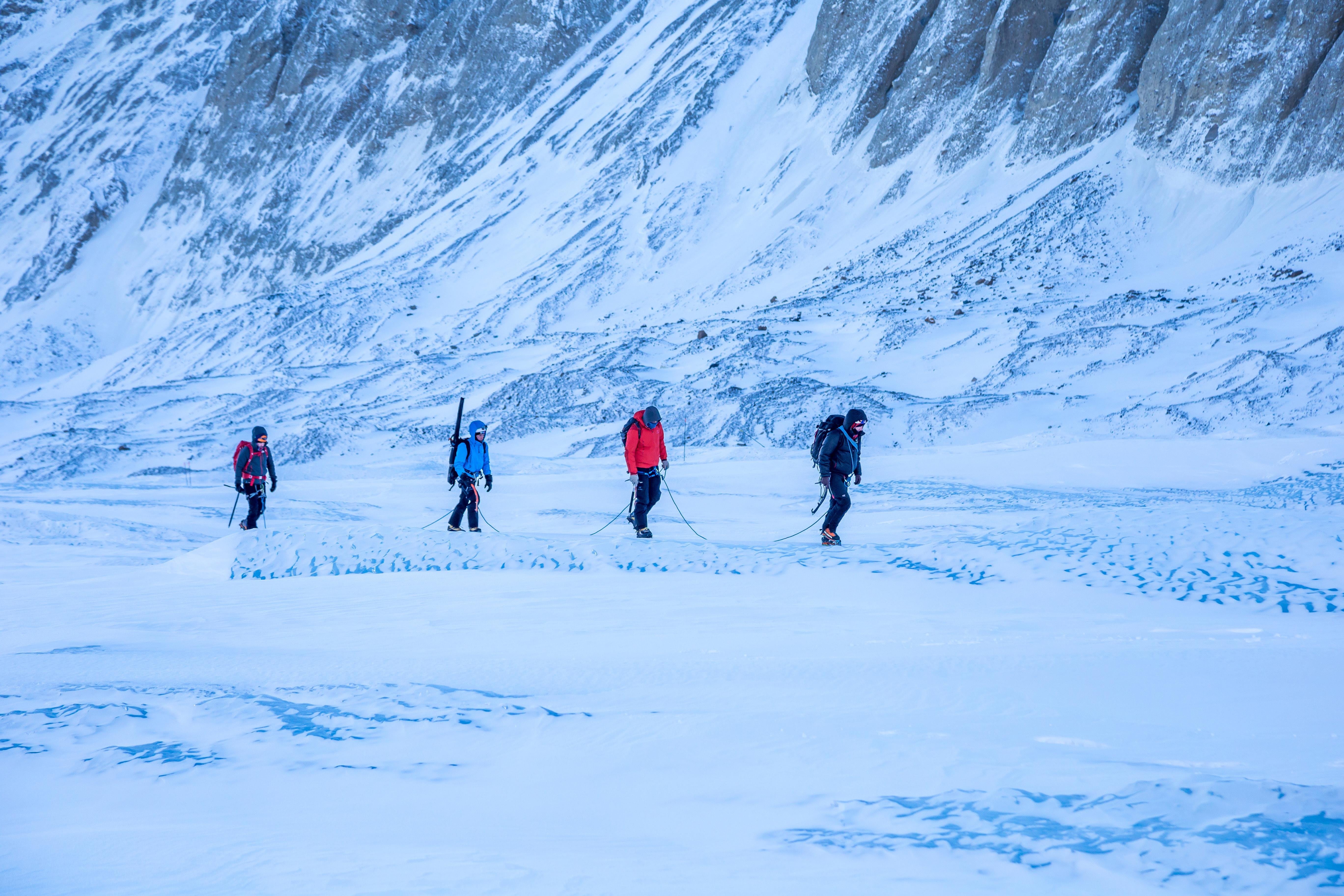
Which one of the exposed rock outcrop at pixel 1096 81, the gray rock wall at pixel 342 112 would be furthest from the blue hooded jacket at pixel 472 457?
the gray rock wall at pixel 342 112

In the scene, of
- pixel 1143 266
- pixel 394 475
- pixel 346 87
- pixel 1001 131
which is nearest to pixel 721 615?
pixel 394 475

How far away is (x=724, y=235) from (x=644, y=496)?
22783mm

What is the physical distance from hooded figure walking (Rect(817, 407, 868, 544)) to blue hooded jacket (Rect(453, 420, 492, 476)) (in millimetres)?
3293

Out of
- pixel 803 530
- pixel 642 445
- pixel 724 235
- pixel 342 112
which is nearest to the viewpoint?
pixel 642 445

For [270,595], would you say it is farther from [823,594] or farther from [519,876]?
[519,876]

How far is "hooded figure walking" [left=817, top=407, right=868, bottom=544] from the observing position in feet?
27.1

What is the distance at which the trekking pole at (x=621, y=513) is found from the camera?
9328mm

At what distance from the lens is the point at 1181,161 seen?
23500mm

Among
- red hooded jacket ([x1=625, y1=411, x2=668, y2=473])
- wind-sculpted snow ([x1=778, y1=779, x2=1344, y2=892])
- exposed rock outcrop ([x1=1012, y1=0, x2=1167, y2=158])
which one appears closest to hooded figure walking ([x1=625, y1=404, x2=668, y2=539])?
red hooded jacket ([x1=625, y1=411, x2=668, y2=473])

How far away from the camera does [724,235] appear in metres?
30.8

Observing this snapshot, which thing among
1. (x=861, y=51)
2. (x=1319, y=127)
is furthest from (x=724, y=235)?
(x=1319, y=127)

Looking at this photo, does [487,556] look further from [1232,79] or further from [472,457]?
[1232,79]

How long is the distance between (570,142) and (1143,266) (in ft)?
72.9

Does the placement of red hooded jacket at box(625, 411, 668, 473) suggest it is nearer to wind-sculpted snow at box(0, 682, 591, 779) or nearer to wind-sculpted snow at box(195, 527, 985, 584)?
wind-sculpted snow at box(195, 527, 985, 584)
